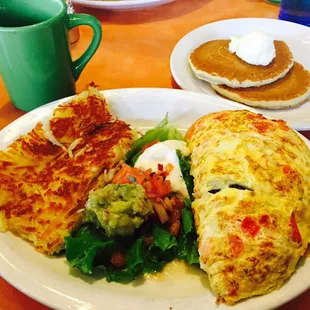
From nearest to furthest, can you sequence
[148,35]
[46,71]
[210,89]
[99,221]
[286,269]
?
[286,269] → [99,221] → [46,71] → [210,89] → [148,35]

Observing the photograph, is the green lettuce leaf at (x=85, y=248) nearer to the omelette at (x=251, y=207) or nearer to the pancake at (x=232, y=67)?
the omelette at (x=251, y=207)

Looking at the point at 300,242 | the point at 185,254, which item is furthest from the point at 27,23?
the point at 300,242

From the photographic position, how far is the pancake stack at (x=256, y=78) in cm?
149

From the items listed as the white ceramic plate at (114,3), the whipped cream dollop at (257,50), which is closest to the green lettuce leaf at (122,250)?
the whipped cream dollop at (257,50)

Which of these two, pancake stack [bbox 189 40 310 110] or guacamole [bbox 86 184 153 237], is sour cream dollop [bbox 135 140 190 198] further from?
pancake stack [bbox 189 40 310 110]

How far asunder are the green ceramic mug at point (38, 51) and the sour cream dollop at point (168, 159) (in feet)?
1.51

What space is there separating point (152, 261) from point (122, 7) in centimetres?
151

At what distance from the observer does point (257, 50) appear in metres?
1.63

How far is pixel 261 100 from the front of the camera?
147cm

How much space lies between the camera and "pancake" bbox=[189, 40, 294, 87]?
1.55 meters

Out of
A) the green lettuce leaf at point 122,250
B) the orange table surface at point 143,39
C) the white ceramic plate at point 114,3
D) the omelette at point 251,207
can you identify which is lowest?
the orange table surface at point 143,39

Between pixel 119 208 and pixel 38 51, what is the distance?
645 mm

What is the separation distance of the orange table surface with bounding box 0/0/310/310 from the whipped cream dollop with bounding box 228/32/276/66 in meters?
0.31

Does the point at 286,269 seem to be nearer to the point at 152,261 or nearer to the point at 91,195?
the point at 152,261
